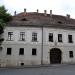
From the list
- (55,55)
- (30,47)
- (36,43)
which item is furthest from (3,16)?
(55,55)

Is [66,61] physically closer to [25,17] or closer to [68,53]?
[68,53]

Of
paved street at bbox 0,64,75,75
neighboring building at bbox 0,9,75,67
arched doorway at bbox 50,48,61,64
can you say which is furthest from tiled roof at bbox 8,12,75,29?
paved street at bbox 0,64,75,75

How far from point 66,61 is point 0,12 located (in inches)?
695

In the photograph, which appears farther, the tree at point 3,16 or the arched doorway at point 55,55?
the arched doorway at point 55,55

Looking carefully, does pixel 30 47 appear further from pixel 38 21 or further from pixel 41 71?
pixel 41 71

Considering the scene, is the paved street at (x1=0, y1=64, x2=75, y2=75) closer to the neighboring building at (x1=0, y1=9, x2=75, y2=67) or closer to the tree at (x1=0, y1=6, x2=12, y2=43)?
the tree at (x1=0, y1=6, x2=12, y2=43)

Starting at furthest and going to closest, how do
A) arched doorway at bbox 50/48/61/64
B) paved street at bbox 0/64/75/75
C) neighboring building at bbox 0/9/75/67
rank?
arched doorway at bbox 50/48/61/64 < neighboring building at bbox 0/9/75/67 < paved street at bbox 0/64/75/75

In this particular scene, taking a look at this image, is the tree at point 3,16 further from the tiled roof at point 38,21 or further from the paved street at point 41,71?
the tiled roof at point 38,21

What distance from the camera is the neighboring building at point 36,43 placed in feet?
127

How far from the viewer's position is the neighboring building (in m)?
38.7

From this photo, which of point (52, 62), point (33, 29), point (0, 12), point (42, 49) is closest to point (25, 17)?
point (33, 29)

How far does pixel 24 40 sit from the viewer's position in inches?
1553

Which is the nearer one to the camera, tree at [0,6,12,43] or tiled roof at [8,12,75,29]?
tree at [0,6,12,43]

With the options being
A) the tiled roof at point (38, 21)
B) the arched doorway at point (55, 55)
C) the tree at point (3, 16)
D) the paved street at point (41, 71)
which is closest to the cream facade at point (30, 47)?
the arched doorway at point (55, 55)
